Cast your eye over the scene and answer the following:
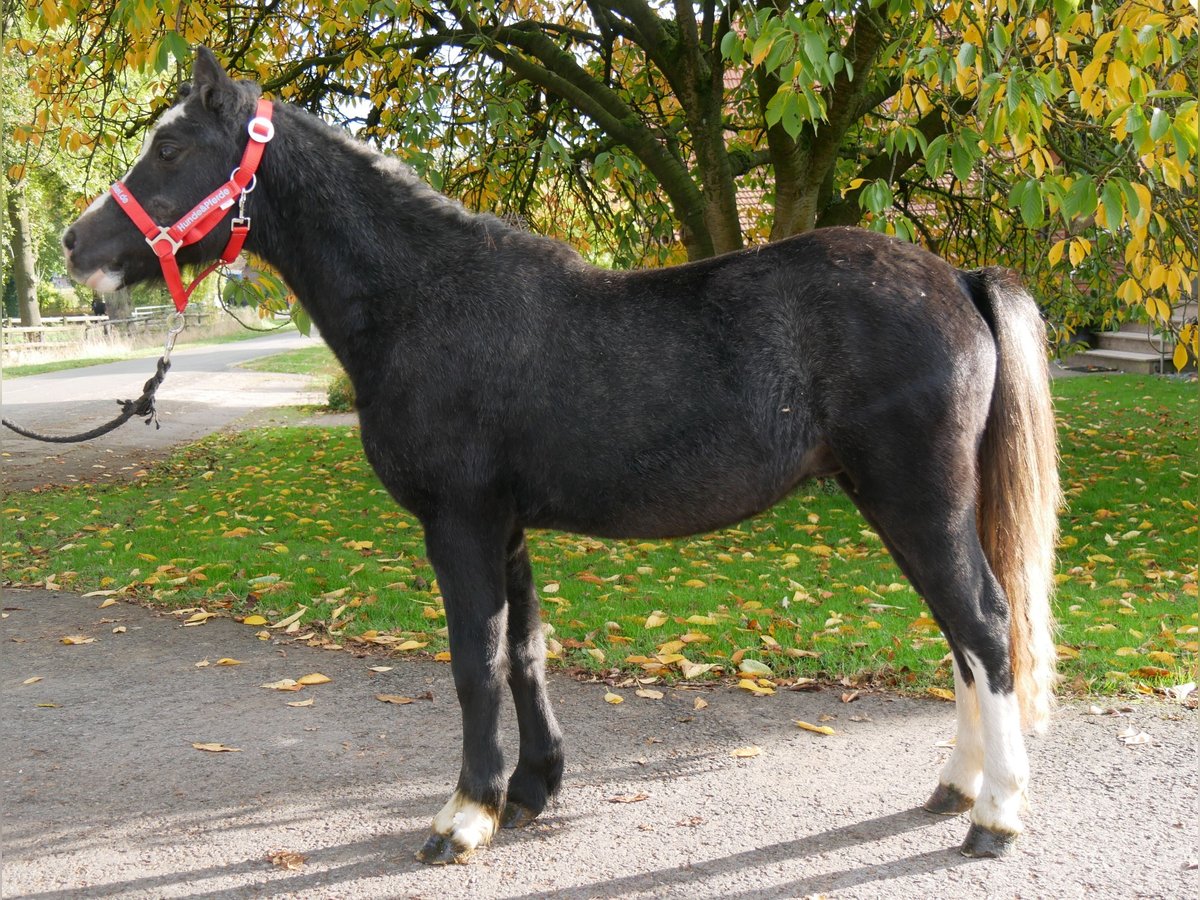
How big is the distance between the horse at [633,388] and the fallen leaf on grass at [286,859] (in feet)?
1.33

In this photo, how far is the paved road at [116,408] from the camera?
480 inches

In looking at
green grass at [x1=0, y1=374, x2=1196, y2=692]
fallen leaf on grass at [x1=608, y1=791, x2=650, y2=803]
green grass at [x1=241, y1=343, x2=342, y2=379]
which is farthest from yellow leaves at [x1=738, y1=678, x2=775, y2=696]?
green grass at [x1=241, y1=343, x2=342, y2=379]

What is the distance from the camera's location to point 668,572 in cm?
697

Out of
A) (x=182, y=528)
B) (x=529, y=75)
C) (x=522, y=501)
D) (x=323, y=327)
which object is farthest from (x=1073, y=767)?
(x=182, y=528)

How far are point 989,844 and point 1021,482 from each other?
1225 mm

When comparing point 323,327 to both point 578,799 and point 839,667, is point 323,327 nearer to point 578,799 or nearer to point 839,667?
point 578,799

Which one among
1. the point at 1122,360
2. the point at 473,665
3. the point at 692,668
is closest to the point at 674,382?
the point at 473,665

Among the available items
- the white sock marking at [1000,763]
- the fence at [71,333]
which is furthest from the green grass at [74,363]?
the white sock marking at [1000,763]

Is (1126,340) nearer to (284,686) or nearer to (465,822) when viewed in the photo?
(284,686)

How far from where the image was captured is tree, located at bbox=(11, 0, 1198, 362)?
4227 mm

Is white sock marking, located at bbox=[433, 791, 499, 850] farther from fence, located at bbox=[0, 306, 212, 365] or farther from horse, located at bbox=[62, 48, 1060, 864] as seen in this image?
fence, located at bbox=[0, 306, 212, 365]

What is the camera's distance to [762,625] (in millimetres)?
5531

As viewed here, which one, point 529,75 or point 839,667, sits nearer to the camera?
point 839,667

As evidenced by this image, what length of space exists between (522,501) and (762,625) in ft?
8.61
